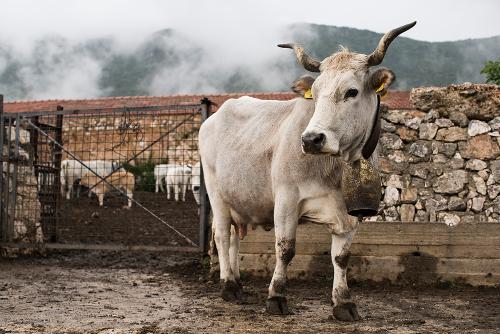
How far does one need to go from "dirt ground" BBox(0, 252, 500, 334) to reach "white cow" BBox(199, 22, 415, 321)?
31 cm

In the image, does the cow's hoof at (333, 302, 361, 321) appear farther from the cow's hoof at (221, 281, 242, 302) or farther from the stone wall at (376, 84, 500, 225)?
the stone wall at (376, 84, 500, 225)

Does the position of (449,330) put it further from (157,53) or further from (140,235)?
(157,53)

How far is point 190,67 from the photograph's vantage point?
2392 inches

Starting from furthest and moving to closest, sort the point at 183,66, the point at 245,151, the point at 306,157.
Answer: the point at 183,66, the point at 245,151, the point at 306,157

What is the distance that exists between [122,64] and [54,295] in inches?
2196

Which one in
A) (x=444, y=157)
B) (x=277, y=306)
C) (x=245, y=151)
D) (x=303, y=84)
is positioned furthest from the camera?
(x=444, y=157)

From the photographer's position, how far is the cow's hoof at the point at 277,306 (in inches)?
189

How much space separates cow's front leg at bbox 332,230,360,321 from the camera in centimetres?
464

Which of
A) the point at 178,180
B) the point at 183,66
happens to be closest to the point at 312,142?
the point at 178,180

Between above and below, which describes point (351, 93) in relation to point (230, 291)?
above

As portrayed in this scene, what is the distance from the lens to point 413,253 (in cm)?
652

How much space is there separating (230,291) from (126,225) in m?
6.92

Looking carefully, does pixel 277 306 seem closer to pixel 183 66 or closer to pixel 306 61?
pixel 306 61

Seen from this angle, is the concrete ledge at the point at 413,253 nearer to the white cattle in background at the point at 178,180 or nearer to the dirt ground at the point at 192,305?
the dirt ground at the point at 192,305
